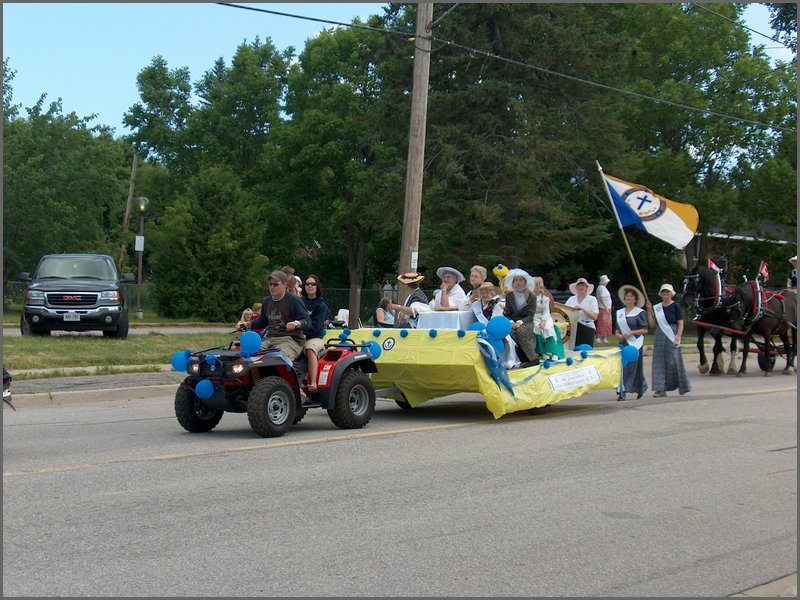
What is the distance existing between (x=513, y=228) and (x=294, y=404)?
26.2m

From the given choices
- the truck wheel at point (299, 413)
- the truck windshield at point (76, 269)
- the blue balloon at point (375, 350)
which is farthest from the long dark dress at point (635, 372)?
the truck windshield at point (76, 269)

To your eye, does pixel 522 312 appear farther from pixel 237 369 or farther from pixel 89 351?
pixel 89 351

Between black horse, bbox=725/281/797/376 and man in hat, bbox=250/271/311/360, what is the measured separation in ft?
40.9

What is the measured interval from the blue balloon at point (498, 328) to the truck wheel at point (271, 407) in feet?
8.32

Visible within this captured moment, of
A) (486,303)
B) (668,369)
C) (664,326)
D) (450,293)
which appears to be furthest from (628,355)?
(450,293)

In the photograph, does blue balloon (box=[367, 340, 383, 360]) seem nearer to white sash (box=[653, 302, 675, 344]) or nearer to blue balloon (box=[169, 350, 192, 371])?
blue balloon (box=[169, 350, 192, 371])

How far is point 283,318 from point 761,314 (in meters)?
13.3

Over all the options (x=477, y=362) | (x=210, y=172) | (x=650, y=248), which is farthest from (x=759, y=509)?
(x=650, y=248)

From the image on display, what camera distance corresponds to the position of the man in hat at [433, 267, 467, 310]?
1352 centimetres

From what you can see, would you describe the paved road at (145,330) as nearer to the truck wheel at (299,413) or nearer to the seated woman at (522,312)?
the truck wheel at (299,413)

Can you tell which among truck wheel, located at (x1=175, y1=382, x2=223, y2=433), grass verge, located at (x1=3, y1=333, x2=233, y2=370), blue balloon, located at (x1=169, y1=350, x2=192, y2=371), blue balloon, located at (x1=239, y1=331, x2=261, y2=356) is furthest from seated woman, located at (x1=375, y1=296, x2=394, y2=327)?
blue balloon, located at (x1=239, y1=331, x2=261, y2=356)

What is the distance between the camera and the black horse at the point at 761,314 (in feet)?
68.3

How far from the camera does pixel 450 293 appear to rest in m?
13.7

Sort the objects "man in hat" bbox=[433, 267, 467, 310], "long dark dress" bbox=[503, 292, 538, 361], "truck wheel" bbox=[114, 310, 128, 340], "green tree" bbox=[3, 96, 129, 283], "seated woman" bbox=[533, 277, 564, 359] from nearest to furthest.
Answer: "long dark dress" bbox=[503, 292, 538, 361]
"seated woman" bbox=[533, 277, 564, 359]
"man in hat" bbox=[433, 267, 467, 310]
"truck wheel" bbox=[114, 310, 128, 340]
"green tree" bbox=[3, 96, 129, 283]
